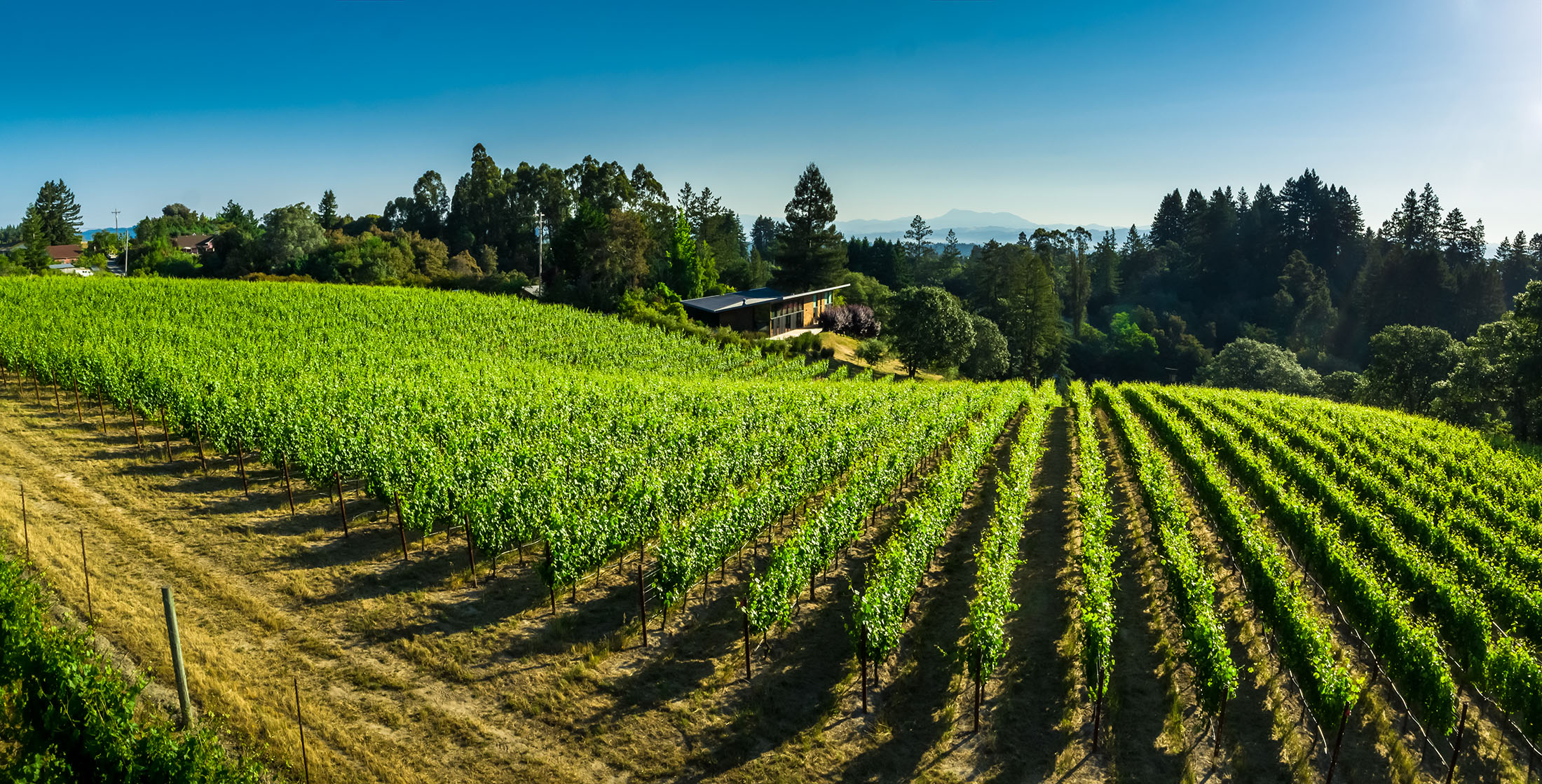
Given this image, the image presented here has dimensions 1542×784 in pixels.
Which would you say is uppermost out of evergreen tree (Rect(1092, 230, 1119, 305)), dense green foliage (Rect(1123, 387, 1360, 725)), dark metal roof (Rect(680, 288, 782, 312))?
evergreen tree (Rect(1092, 230, 1119, 305))

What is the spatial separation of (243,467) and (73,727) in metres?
11.8

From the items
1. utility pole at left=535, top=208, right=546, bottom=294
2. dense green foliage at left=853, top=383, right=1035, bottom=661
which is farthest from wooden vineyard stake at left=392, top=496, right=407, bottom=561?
utility pole at left=535, top=208, right=546, bottom=294

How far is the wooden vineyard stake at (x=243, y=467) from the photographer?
17141 millimetres

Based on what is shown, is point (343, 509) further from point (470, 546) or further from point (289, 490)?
point (470, 546)

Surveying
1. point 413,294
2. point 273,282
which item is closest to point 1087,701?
point 413,294

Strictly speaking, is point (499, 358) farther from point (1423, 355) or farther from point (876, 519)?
point (1423, 355)

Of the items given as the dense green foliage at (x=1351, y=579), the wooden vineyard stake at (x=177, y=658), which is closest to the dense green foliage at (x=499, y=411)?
the wooden vineyard stake at (x=177, y=658)

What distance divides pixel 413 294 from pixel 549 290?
421 inches

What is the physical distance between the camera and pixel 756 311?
56.6m

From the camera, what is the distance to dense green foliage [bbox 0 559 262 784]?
7.07 m

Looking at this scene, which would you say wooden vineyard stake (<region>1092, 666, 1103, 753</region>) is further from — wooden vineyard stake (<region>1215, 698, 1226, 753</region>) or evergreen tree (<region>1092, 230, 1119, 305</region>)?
evergreen tree (<region>1092, 230, 1119, 305</region>)

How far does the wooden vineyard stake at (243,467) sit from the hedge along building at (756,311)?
36400mm

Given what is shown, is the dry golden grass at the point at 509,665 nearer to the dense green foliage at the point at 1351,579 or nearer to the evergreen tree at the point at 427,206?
the dense green foliage at the point at 1351,579

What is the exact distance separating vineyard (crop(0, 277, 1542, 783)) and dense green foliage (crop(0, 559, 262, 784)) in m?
0.09
